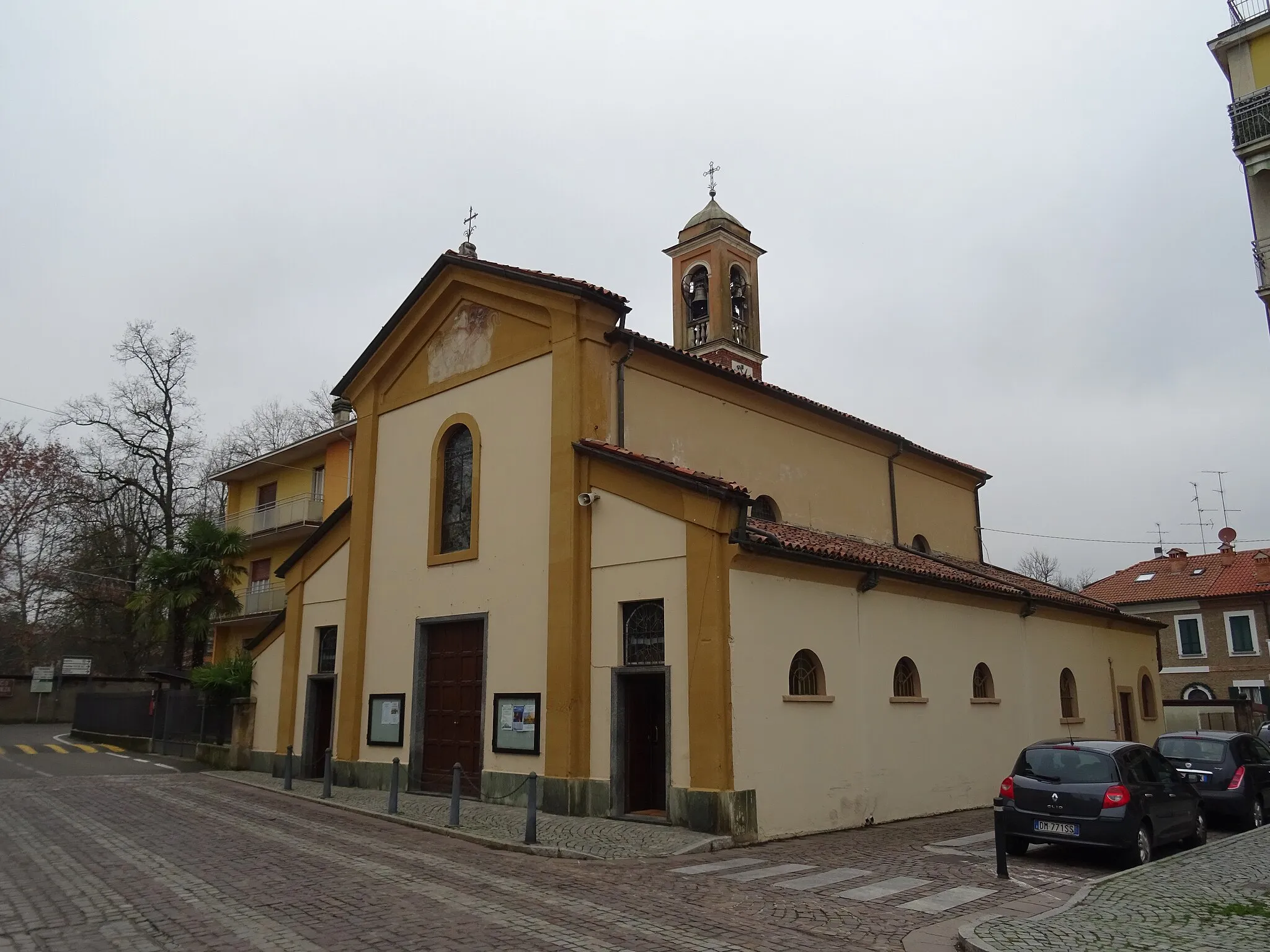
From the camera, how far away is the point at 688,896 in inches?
326

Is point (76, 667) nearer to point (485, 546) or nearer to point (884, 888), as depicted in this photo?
point (485, 546)

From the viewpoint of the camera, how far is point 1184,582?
3991 cm

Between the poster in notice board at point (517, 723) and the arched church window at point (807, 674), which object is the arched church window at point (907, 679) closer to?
the arched church window at point (807, 674)

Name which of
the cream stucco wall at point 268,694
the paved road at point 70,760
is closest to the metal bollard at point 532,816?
the cream stucco wall at point 268,694

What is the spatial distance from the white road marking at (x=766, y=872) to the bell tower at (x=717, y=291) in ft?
50.6

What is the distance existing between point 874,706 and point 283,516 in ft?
80.1

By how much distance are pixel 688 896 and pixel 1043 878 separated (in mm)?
3923

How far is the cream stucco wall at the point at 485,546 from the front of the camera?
14.2 metres

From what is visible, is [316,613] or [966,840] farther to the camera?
[316,613]

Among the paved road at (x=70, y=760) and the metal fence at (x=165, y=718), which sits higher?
the metal fence at (x=165, y=718)

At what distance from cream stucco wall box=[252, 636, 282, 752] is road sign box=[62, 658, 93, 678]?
76.6 ft

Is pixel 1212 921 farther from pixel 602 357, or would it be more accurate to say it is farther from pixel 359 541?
pixel 359 541

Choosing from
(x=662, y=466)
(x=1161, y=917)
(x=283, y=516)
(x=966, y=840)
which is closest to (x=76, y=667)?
(x=283, y=516)

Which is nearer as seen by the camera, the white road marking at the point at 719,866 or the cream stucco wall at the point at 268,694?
the white road marking at the point at 719,866
